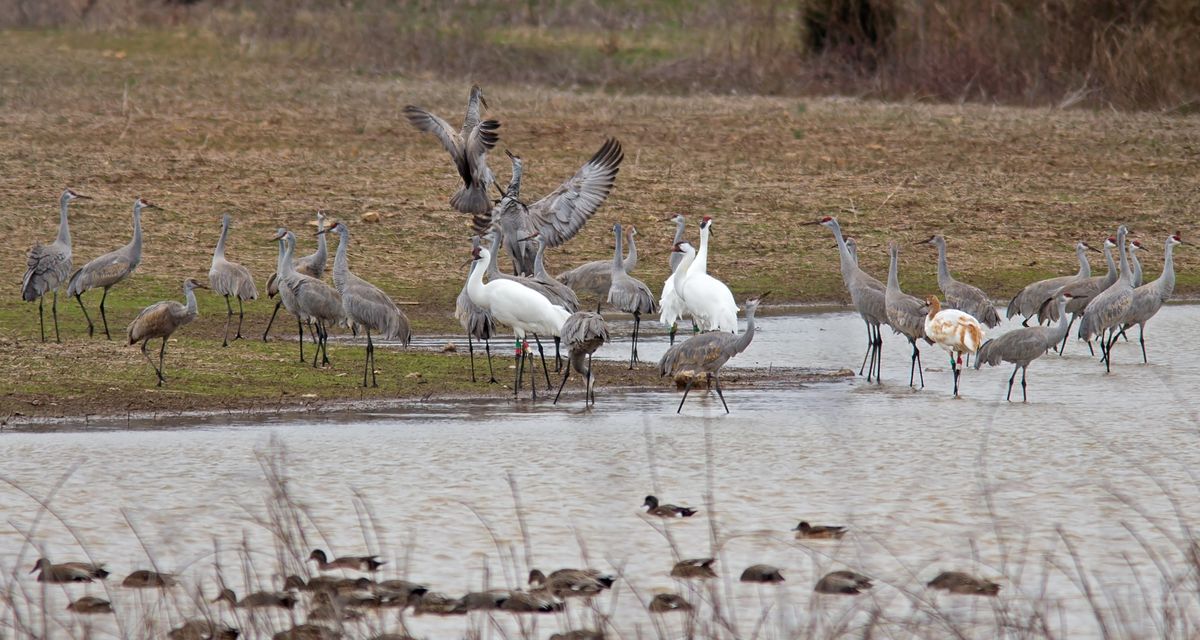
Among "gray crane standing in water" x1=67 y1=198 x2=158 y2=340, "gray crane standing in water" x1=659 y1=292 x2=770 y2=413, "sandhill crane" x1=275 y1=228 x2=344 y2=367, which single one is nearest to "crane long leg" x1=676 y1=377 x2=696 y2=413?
"gray crane standing in water" x1=659 y1=292 x2=770 y2=413

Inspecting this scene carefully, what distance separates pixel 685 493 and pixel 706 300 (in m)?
4.15

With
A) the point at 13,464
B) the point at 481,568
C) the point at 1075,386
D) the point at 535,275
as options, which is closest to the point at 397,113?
the point at 535,275

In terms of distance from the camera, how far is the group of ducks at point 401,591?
573cm

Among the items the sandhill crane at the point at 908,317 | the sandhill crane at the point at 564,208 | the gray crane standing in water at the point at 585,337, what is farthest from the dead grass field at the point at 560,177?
the sandhill crane at the point at 908,317

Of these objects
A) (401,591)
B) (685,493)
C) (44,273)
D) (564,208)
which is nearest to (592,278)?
(564,208)

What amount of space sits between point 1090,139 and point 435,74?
35.6ft

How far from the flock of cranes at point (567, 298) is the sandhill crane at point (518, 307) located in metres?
0.01

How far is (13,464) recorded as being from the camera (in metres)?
8.88

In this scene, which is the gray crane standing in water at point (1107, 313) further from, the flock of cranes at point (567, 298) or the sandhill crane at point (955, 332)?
the sandhill crane at point (955, 332)

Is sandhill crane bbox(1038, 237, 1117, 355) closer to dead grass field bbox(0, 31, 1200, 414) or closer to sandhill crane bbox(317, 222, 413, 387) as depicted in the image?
dead grass field bbox(0, 31, 1200, 414)

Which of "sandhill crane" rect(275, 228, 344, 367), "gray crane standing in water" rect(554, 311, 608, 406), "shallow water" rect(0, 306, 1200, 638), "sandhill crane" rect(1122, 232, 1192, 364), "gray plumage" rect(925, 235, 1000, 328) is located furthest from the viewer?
"gray plumage" rect(925, 235, 1000, 328)

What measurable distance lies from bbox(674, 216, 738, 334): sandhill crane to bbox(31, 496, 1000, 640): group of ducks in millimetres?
5726

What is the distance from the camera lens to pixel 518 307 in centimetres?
1180

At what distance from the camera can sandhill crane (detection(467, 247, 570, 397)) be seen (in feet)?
38.7
